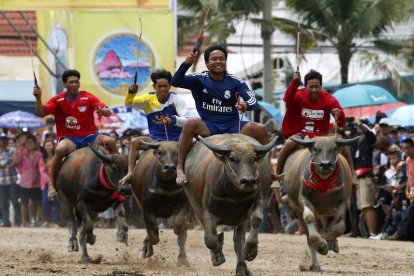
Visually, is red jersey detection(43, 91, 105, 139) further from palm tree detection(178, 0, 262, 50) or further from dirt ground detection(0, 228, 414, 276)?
palm tree detection(178, 0, 262, 50)

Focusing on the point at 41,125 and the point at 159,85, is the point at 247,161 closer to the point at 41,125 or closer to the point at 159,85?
the point at 159,85

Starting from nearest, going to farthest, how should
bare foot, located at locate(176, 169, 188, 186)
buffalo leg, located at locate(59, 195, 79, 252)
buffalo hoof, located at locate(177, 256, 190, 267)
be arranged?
bare foot, located at locate(176, 169, 188, 186)
buffalo hoof, located at locate(177, 256, 190, 267)
buffalo leg, located at locate(59, 195, 79, 252)

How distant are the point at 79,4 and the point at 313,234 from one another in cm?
1418

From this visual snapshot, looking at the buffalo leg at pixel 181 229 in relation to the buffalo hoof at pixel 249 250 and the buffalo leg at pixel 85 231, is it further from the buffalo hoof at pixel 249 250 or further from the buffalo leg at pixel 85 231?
the buffalo hoof at pixel 249 250

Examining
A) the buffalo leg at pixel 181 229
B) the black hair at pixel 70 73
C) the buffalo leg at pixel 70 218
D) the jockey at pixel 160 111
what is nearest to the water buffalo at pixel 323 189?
the buffalo leg at pixel 181 229

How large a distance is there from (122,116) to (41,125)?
2.45 metres

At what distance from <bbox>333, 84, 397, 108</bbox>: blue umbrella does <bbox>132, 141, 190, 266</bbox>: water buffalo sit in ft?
32.2

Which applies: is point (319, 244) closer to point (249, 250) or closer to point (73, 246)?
point (249, 250)

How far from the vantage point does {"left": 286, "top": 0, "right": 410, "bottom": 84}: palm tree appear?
110 feet

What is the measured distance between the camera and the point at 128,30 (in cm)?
2684

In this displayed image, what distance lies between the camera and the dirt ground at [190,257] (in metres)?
14.3

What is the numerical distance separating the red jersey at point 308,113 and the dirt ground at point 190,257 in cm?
184

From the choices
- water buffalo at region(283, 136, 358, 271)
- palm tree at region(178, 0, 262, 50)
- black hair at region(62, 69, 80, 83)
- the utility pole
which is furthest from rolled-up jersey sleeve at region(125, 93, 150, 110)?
palm tree at region(178, 0, 262, 50)

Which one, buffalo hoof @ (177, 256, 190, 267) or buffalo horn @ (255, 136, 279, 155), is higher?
buffalo horn @ (255, 136, 279, 155)
